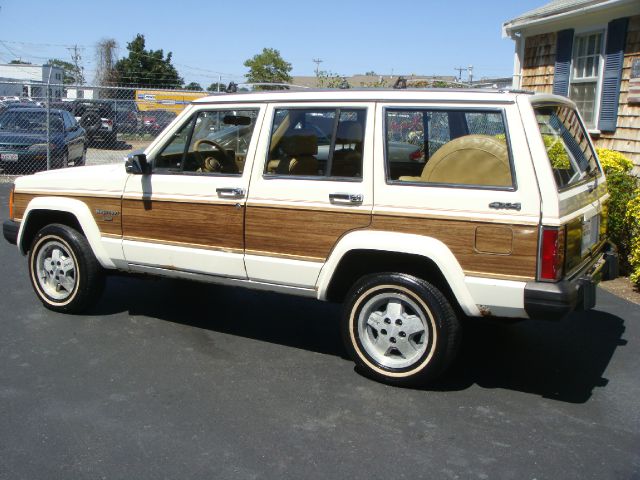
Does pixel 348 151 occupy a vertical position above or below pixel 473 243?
above

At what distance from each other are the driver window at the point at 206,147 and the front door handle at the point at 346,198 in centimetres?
95

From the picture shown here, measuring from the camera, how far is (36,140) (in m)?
14.1

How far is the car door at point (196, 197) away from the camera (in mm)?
4977

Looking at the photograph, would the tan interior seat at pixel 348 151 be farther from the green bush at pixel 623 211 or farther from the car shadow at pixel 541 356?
the green bush at pixel 623 211

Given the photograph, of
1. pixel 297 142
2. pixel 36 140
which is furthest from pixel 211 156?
pixel 36 140

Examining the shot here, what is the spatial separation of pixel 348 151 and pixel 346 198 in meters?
0.36

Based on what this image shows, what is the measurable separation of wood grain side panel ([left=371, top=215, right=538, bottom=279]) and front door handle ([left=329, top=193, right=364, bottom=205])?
0.20 m

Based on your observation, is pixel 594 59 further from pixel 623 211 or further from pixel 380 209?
pixel 380 209

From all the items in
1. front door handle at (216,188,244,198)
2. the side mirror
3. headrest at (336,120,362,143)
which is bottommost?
front door handle at (216,188,244,198)

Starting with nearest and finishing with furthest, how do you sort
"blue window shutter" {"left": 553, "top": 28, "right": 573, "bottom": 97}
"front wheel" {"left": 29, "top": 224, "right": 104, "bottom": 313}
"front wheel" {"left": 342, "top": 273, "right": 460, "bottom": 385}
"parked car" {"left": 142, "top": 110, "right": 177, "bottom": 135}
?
1. "front wheel" {"left": 342, "top": 273, "right": 460, "bottom": 385}
2. "front wheel" {"left": 29, "top": 224, "right": 104, "bottom": 313}
3. "blue window shutter" {"left": 553, "top": 28, "right": 573, "bottom": 97}
4. "parked car" {"left": 142, "top": 110, "right": 177, "bottom": 135}

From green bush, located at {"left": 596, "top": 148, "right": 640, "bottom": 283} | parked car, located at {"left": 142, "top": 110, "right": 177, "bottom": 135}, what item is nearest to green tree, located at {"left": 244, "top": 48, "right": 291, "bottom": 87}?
parked car, located at {"left": 142, "top": 110, "right": 177, "bottom": 135}

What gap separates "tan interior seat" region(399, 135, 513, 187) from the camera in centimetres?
422

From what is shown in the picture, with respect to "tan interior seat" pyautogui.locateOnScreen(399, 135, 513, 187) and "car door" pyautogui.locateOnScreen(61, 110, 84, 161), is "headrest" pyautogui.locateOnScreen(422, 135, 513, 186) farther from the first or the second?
"car door" pyautogui.locateOnScreen(61, 110, 84, 161)

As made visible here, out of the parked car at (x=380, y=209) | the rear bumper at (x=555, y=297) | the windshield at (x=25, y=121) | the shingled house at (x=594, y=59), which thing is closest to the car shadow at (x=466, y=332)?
the parked car at (x=380, y=209)
